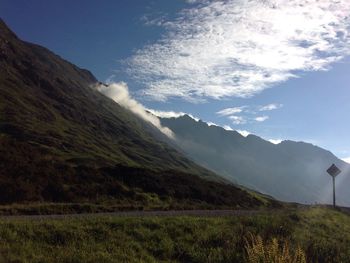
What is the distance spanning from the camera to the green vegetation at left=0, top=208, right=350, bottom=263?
1462 centimetres

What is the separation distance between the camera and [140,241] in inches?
687

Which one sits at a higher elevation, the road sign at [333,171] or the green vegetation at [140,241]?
the road sign at [333,171]

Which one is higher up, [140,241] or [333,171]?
[333,171]

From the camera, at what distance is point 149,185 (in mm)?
54812

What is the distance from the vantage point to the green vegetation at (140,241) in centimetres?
1462

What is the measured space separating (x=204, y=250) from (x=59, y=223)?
220 inches

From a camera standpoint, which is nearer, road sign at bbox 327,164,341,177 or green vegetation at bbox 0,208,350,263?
green vegetation at bbox 0,208,350,263

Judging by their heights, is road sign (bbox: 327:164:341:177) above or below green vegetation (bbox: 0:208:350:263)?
above

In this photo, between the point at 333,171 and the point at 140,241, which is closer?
the point at 140,241

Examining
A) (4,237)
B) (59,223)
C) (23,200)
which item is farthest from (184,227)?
(23,200)

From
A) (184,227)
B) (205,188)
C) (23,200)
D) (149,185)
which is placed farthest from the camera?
(205,188)

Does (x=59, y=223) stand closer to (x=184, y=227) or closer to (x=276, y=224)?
(x=184, y=227)

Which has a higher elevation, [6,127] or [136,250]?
[6,127]

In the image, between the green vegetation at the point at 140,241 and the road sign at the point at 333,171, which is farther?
the road sign at the point at 333,171
